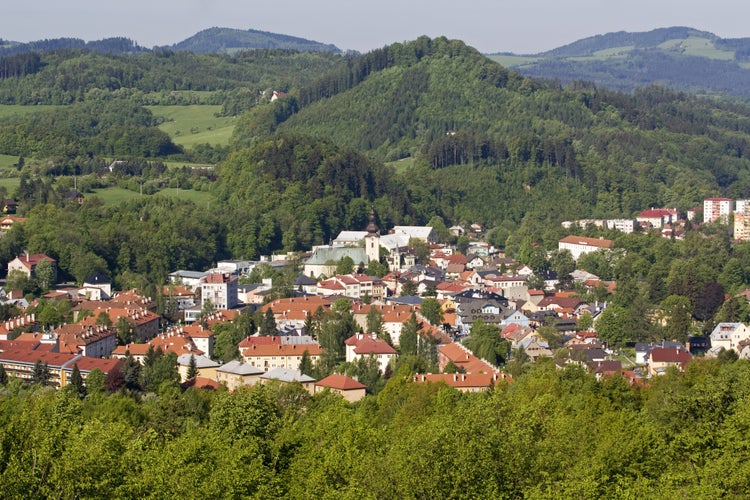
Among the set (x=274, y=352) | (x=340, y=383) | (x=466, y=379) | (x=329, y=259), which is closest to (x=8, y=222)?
(x=329, y=259)

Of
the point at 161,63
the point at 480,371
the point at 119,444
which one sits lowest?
the point at 480,371

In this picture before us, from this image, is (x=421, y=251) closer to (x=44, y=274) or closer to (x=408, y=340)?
(x=44, y=274)

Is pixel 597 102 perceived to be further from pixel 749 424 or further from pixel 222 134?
pixel 749 424

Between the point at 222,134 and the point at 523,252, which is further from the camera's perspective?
the point at 222,134

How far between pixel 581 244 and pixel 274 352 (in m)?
35.9

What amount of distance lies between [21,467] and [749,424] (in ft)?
53.6

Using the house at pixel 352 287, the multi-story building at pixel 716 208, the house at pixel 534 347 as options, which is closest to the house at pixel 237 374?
the house at pixel 534 347

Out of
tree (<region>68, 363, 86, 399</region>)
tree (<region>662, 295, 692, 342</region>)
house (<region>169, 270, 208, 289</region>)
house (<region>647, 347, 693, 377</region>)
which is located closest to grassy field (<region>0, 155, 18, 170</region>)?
house (<region>169, 270, 208, 289</region>)

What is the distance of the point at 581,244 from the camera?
83312mm

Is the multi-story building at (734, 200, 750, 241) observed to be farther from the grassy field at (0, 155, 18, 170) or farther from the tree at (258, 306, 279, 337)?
the grassy field at (0, 155, 18, 170)

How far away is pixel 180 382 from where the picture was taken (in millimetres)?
47844

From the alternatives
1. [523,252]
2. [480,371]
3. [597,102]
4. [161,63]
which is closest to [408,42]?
[597,102]

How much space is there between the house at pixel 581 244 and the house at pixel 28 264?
1260 inches

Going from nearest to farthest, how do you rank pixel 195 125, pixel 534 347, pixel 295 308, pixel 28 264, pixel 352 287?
1. pixel 534 347
2. pixel 295 308
3. pixel 352 287
4. pixel 28 264
5. pixel 195 125
